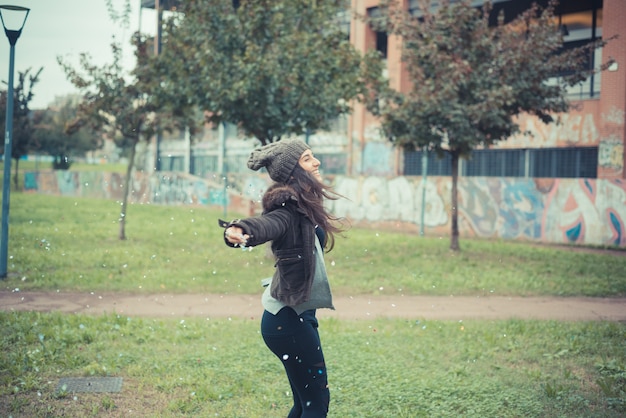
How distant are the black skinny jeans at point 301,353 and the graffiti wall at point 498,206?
1216 cm

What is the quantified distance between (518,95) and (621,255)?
5304mm

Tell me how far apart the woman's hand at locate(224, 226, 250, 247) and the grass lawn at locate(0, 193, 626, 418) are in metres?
2.42

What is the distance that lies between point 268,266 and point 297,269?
942cm

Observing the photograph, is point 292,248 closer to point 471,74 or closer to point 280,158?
point 280,158

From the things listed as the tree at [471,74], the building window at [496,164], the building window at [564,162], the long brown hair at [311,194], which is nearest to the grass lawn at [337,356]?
the long brown hair at [311,194]

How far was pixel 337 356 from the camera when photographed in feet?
21.8

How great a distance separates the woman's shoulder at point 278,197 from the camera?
3535mm

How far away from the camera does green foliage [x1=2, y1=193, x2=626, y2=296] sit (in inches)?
420

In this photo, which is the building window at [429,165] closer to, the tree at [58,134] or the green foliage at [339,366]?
the green foliage at [339,366]

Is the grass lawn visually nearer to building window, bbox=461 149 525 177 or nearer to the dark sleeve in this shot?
the dark sleeve

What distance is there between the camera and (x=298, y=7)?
13836mm

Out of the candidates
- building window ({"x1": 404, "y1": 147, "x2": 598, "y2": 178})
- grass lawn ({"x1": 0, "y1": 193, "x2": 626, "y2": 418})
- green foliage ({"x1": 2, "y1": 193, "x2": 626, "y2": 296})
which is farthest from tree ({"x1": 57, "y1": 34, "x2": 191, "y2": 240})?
building window ({"x1": 404, "y1": 147, "x2": 598, "y2": 178})

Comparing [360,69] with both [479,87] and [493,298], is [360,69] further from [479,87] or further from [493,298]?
[493,298]

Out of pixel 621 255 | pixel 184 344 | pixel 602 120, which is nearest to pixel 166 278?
pixel 184 344
